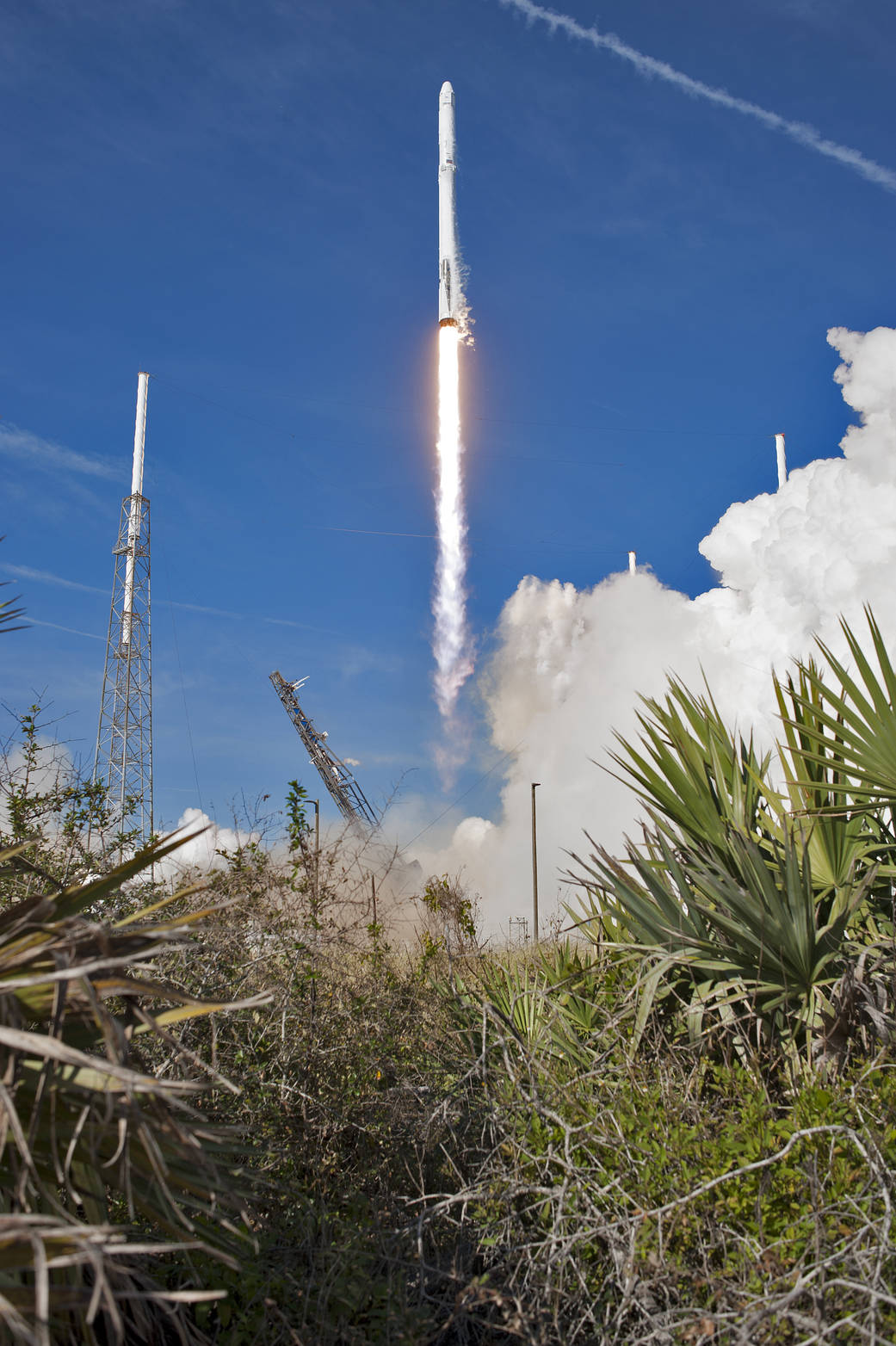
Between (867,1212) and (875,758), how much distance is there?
9.05ft

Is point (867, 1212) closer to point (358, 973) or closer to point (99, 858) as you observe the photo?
point (358, 973)

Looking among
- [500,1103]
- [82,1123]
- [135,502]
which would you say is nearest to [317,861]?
[500,1103]

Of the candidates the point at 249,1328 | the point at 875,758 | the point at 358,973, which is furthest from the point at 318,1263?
the point at 875,758

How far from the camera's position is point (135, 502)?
2795 centimetres

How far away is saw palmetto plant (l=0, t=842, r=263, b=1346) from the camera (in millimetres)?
2055

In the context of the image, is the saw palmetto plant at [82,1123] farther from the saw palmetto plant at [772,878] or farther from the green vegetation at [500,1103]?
the saw palmetto plant at [772,878]

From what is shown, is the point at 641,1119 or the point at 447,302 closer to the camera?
the point at 641,1119

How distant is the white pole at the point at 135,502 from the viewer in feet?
85.8

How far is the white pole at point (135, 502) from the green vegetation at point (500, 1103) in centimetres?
1968

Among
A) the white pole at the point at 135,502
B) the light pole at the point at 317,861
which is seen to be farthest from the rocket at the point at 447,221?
the light pole at the point at 317,861

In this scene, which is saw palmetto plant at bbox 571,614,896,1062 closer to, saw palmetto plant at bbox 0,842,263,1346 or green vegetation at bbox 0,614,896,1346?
green vegetation at bbox 0,614,896,1346

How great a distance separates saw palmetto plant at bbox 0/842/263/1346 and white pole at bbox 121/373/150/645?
24.1 meters

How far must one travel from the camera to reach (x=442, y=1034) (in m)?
6.71

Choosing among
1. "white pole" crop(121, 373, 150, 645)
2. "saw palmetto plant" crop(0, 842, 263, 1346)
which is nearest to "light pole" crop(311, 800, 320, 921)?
"saw palmetto plant" crop(0, 842, 263, 1346)
